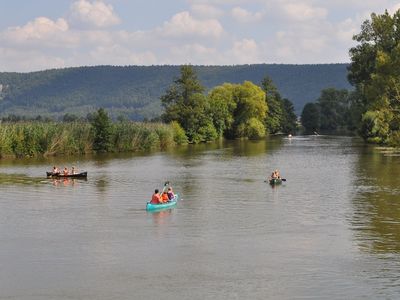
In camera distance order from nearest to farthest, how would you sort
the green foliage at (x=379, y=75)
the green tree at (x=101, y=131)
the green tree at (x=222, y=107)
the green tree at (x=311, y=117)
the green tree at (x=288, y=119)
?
1. the green foliage at (x=379, y=75)
2. the green tree at (x=101, y=131)
3. the green tree at (x=222, y=107)
4. the green tree at (x=288, y=119)
5. the green tree at (x=311, y=117)

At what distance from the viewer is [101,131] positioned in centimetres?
7806

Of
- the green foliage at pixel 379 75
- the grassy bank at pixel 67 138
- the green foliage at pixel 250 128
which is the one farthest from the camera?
the green foliage at pixel 250 128

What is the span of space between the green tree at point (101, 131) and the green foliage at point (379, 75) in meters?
28.6

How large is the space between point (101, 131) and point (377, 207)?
47.2 m

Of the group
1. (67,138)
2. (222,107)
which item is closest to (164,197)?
(67,138)

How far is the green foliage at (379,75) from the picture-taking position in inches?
2270

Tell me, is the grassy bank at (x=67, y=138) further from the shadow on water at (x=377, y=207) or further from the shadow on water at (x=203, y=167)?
the shadow on water at (x=377, y=207)

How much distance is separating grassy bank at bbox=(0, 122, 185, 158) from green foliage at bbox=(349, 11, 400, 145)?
26.9 meters

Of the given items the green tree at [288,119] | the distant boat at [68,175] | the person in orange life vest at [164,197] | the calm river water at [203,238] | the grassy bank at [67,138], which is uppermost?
the green tree at [288,119]

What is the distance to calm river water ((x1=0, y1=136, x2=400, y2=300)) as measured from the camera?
2088 cm

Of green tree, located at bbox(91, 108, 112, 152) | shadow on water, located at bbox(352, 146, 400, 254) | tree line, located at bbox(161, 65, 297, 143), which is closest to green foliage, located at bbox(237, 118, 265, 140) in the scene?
tree line, located at bbox(161, 65, 297, 143)

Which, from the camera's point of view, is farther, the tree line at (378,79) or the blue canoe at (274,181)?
the tree line at (378,79)

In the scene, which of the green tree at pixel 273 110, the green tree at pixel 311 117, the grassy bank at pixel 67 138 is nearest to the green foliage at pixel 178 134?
the grassy bank at pixel 67 138

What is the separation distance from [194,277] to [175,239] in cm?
578
